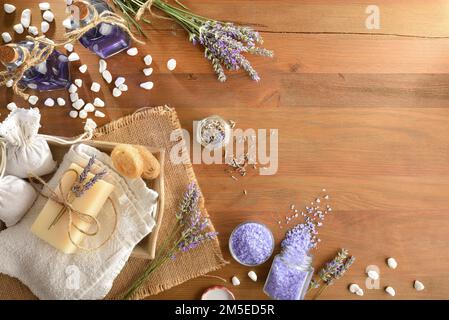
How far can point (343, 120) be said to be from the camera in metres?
1.18

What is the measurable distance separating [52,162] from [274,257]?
0.58 metres

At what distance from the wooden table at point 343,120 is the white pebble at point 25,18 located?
2 cm

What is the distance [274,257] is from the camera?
1165 mm

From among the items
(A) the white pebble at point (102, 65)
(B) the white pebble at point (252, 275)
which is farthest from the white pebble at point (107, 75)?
(B) the white pebble at point (252, 275)

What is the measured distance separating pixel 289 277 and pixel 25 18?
922 millimetres

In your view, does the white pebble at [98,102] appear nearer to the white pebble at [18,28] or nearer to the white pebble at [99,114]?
the white pebble at [99,114]

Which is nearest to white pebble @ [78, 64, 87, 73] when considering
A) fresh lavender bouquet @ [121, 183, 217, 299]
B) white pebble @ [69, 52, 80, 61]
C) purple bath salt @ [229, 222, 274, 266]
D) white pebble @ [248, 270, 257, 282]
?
white pebble @ [69, 52, 80, 61]

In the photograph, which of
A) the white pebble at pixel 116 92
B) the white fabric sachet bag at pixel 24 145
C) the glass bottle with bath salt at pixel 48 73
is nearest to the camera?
the white fabric sachet bag at pixel 24 145

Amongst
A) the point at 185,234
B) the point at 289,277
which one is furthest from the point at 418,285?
the point at 185,234

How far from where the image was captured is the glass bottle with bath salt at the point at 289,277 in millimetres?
1110

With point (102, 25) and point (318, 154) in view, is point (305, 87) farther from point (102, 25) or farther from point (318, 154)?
point (102, 25)

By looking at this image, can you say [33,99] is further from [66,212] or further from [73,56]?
[66,212]

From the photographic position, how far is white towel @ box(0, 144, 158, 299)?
3.35ft
